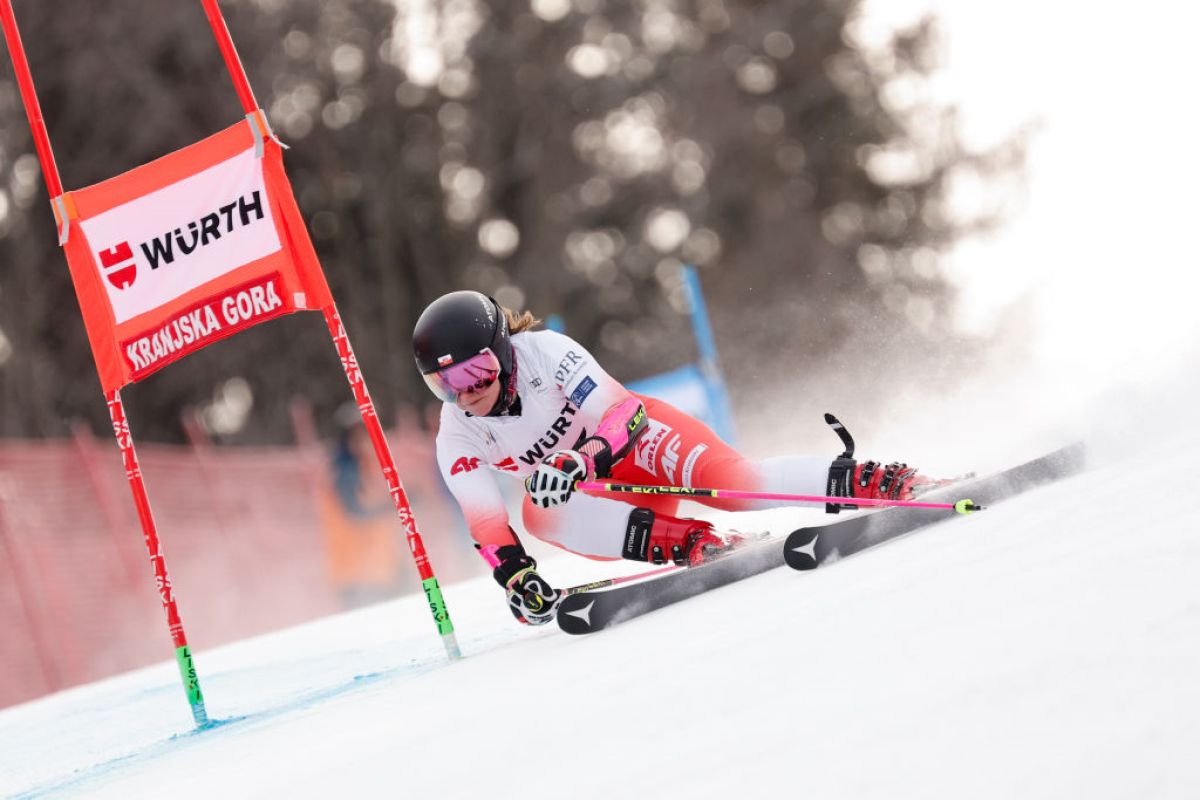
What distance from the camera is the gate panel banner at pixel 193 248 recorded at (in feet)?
17.4

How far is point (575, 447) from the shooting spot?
5266mm

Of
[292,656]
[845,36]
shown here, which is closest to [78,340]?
[845,36]

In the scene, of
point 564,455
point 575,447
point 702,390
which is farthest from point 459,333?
point 702,390

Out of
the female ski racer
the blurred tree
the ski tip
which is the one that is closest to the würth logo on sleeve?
the female ski racer

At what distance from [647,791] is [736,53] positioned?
2381cm

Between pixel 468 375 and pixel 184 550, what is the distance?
23.7 feet

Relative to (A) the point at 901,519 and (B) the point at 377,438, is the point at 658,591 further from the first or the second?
(B) the point at 377,438

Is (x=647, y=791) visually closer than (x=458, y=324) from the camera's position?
Yes

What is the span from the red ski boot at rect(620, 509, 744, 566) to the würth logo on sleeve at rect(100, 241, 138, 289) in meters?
2.00

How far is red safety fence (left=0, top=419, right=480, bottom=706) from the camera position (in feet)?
31.0

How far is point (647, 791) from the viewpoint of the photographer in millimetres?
2305

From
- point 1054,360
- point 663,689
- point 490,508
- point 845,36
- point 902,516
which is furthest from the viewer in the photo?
point 845,36

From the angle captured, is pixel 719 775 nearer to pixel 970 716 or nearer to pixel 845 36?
pixel 970 716

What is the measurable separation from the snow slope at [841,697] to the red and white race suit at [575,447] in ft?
1.57
